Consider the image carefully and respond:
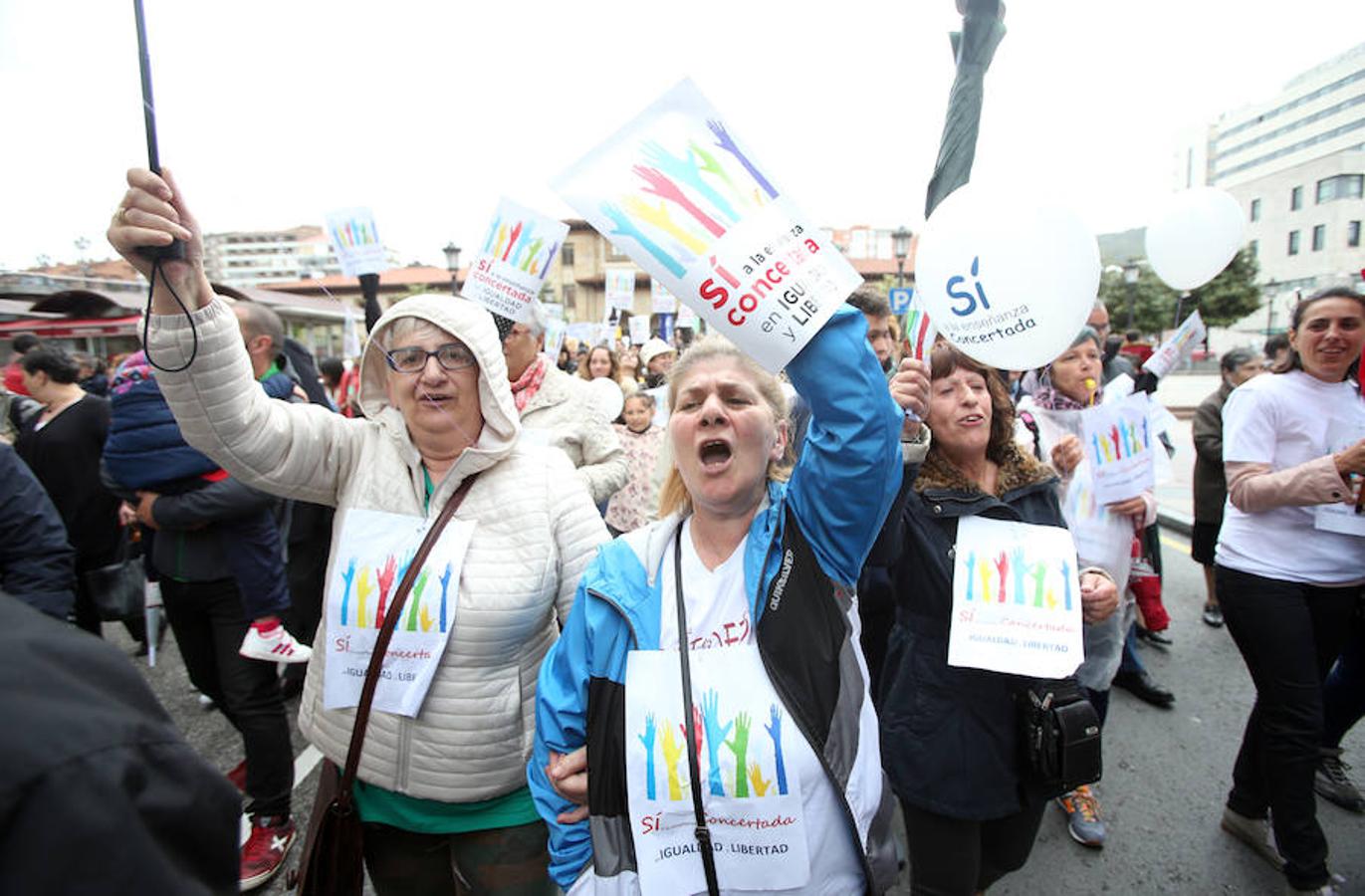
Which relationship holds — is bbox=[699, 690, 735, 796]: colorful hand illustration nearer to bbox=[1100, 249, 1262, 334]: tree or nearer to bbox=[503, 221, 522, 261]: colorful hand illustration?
bbox=[503, 221, 522, 261]: colorful hand illustration

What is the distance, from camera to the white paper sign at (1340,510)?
253 cm

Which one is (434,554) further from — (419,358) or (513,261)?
(513,261)

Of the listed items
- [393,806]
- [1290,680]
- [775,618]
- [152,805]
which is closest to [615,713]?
[775,618]

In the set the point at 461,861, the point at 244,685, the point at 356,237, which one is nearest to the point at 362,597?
the point at 461,861

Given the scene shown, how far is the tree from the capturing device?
30898 millimetres

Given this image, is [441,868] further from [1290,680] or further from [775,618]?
[1290,680]

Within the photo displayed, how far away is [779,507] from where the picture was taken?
1547 mm

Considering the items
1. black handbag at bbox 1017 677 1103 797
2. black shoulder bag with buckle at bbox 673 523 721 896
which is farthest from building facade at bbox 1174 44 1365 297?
black shoulder bag with buckle at bbox 673 523 721 896

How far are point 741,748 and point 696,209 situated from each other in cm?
102

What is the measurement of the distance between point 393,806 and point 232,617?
5.00 ft

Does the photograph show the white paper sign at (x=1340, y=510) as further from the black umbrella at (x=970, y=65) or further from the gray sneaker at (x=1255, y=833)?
the black umbrella at (x=970, y=65)

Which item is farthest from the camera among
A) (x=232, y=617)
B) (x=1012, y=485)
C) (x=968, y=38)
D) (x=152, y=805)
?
(x=232, y=617)

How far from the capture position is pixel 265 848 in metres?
2.80

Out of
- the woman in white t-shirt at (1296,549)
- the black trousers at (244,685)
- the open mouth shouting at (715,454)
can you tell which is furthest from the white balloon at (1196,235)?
the black trousers at (244,685)
